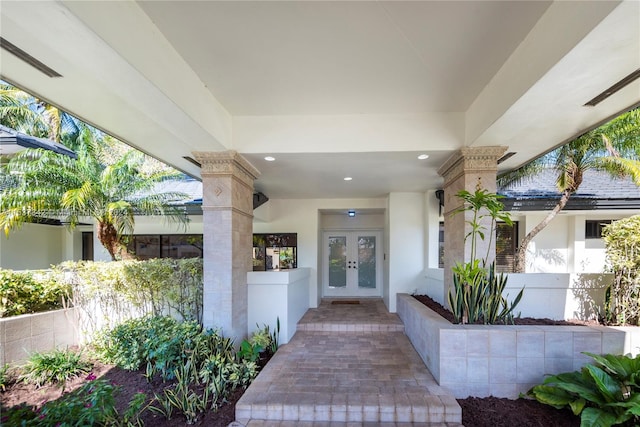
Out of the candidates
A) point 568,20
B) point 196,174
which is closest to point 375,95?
point 568,20

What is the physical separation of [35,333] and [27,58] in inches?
163

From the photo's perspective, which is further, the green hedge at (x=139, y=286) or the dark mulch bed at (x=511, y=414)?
the green hedge at (x=139, y=286)

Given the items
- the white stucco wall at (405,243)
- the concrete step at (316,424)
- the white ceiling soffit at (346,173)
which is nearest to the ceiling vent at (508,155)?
the white ceiling soffit at (346,173)

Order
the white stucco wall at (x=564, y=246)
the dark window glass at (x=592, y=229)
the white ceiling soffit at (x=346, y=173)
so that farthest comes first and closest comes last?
the dark window glass at (x=592, y=229), the white stucco wall at (x=564, y=246), the white ceiling soffit at (x=346, y=173)

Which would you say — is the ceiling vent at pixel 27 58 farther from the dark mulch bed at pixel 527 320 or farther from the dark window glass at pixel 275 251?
the dark window glass at pixel 275 251

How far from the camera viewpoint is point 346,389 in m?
3.45

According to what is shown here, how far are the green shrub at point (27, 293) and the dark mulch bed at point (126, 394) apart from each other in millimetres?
1125

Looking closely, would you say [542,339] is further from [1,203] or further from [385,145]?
[1,203]

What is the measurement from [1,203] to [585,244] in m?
13.4

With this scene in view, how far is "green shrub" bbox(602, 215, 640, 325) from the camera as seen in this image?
4148 mm

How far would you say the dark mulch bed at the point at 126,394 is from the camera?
2.98 m

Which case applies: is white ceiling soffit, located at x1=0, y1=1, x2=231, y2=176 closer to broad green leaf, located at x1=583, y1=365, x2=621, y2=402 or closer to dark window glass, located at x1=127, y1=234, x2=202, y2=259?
broad green leaf, located at x1=583, y1=365, x2=621, y2=402

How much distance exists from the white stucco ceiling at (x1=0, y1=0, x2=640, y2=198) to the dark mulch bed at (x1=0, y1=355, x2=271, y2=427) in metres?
2.97

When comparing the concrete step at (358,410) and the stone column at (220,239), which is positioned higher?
the stone column at (220,239)
